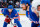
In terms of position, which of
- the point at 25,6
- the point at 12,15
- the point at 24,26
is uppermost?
the point at 25,6

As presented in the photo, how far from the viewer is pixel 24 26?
7.81 ft

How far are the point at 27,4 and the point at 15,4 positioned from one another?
275 centimetres

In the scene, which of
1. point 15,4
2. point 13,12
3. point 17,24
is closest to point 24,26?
point 17,24

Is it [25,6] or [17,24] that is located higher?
[25,6]

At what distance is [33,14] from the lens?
1289 mm

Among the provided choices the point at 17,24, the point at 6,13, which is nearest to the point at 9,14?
the point at 6,13

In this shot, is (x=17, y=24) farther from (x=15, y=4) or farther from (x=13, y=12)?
(x=15, y=4)

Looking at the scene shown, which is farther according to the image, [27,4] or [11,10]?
[11,10]

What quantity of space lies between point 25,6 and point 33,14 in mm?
227

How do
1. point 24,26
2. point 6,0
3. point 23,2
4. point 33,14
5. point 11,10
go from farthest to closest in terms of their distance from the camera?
point 6,0
point 24,26
point 11,10
point 33,14
point 23,2

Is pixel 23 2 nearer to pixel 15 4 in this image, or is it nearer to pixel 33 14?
pixel 33 14

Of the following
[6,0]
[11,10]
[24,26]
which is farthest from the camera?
[6,0]

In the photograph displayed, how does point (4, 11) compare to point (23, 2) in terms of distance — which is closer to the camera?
point (23, 2)

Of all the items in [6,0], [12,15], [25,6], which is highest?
[6,0]
